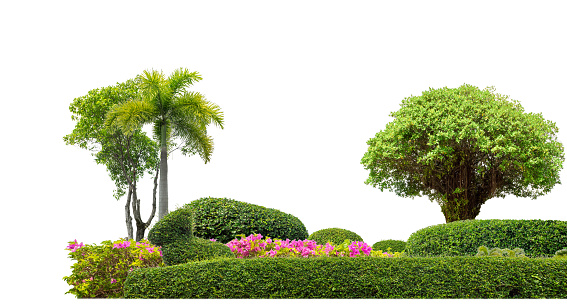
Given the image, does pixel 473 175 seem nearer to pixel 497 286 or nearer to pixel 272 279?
pixel 497 286

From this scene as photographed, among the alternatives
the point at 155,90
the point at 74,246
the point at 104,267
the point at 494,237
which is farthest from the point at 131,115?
the point at 494,237

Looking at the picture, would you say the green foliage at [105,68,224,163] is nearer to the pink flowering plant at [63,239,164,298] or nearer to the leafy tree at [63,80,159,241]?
the leafy tree at [63,80,159,241]

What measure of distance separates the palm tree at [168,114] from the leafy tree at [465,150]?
649 centimetres

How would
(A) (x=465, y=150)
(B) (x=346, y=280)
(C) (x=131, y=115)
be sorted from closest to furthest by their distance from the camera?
(B) (x=346, y=280), (C) (x=131, y=115), (A) (x=465, y=150)

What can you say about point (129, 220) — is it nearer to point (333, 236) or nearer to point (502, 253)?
point (333, 236)

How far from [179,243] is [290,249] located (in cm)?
264

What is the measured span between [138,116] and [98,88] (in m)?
3.94

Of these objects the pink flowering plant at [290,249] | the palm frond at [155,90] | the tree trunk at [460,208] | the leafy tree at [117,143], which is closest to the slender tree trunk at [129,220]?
the leafy tree at [117,143]

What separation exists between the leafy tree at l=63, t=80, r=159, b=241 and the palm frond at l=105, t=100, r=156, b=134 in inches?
54.7

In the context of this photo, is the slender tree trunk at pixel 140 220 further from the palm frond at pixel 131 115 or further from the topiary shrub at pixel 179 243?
the topiary shrub at pixel 179 243

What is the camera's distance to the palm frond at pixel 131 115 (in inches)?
554

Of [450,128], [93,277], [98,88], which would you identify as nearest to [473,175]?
[450,128]

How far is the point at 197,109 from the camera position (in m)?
14.5

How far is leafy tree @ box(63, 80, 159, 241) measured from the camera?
53.9 feet
